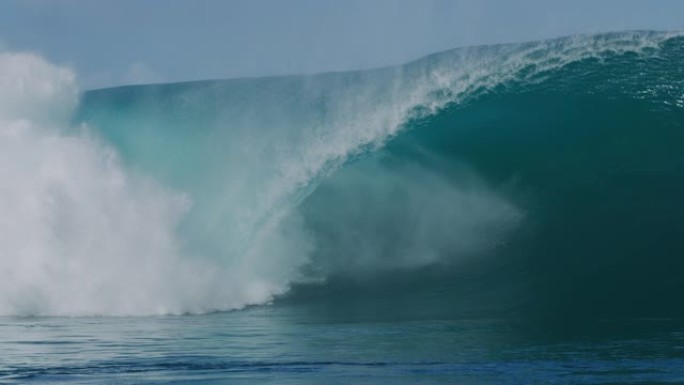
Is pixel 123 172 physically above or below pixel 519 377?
above

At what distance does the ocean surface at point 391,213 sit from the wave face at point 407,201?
0.04m

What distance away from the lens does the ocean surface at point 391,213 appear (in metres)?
16.6

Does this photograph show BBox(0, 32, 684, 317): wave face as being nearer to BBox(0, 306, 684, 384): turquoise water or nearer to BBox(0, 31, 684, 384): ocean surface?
BBox(0, 31, 684, 384): ocean surface

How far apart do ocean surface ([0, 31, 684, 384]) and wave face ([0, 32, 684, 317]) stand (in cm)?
4

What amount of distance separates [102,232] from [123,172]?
5.63 feet

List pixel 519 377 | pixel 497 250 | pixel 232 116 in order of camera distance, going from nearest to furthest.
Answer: pixel 519 377
pixel 497 250
pixel 232 116

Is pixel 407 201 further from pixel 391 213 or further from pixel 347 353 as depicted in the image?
pixel 347 353

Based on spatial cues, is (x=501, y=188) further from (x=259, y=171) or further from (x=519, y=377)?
(x=519, y=377)

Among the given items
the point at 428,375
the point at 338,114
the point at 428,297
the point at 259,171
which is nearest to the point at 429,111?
the point at 338,114

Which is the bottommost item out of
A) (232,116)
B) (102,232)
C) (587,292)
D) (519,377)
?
(519,377)

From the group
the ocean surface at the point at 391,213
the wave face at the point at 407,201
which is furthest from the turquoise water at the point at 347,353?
the wave face at the point at 407,201

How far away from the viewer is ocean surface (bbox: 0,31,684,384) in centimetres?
1659

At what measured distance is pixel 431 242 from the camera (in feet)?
63.9

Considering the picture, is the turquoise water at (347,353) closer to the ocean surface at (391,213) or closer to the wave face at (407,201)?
the ocean surface at (391,213)
